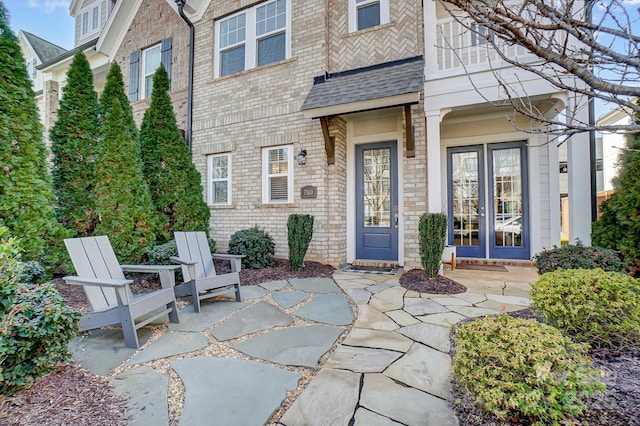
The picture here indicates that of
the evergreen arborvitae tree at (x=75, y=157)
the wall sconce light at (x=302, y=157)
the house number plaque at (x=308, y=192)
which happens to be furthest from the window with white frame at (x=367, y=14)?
the evergreen arborvitae tree at (x=75, y=157)

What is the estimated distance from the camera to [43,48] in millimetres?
13000

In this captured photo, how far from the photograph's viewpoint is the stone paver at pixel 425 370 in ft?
6.16

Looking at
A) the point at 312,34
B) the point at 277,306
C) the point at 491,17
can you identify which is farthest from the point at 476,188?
the point at 491,17

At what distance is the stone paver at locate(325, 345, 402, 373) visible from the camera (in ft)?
7.03

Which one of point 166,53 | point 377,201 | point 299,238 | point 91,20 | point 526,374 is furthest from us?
point 91,20

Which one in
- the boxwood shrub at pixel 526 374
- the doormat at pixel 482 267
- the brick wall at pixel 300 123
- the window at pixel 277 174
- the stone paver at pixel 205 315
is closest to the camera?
the boxwood shrub at pixel 526 374

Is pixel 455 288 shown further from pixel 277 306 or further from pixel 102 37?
pixel 102 37

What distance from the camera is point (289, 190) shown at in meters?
6.13

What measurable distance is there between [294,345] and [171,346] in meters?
1.07

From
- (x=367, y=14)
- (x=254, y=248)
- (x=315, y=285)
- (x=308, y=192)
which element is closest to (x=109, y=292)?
(x=315, y=285)

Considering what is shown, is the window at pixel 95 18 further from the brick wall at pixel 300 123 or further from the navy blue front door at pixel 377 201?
the navy blue front door at pixel 377 201

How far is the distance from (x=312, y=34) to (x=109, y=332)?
5.92 m

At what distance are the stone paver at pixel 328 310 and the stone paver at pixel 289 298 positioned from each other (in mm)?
158

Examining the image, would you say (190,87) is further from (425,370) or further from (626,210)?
(626,210)
